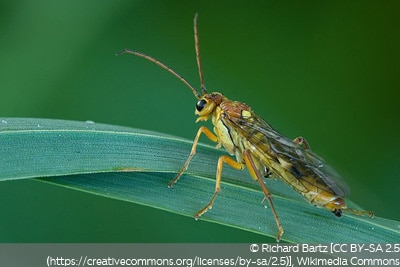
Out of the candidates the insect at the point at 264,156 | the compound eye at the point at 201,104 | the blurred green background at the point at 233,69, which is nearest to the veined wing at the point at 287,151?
the insect at the point at 264,156

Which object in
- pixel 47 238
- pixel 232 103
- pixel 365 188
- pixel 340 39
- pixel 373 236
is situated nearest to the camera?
pixel 373 236

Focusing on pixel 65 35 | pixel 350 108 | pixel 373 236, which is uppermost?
pixel 65 35

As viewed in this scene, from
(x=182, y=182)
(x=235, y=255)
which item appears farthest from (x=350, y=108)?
(x=182, y=182)

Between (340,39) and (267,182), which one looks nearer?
(267,182)

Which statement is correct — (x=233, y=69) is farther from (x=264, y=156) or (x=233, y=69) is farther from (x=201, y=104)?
(x=264, y=156)

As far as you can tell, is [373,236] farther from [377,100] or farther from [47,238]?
[377,100]

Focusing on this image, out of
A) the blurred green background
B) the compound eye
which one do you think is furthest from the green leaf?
the blurred green background

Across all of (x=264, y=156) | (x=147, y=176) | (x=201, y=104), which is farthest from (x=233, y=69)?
(x=147, y=176)

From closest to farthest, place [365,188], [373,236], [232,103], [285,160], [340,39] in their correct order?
[373,236] < [285,160] < [232,103] < [365,188] < [340,39]

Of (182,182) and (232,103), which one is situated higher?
(232,103)
